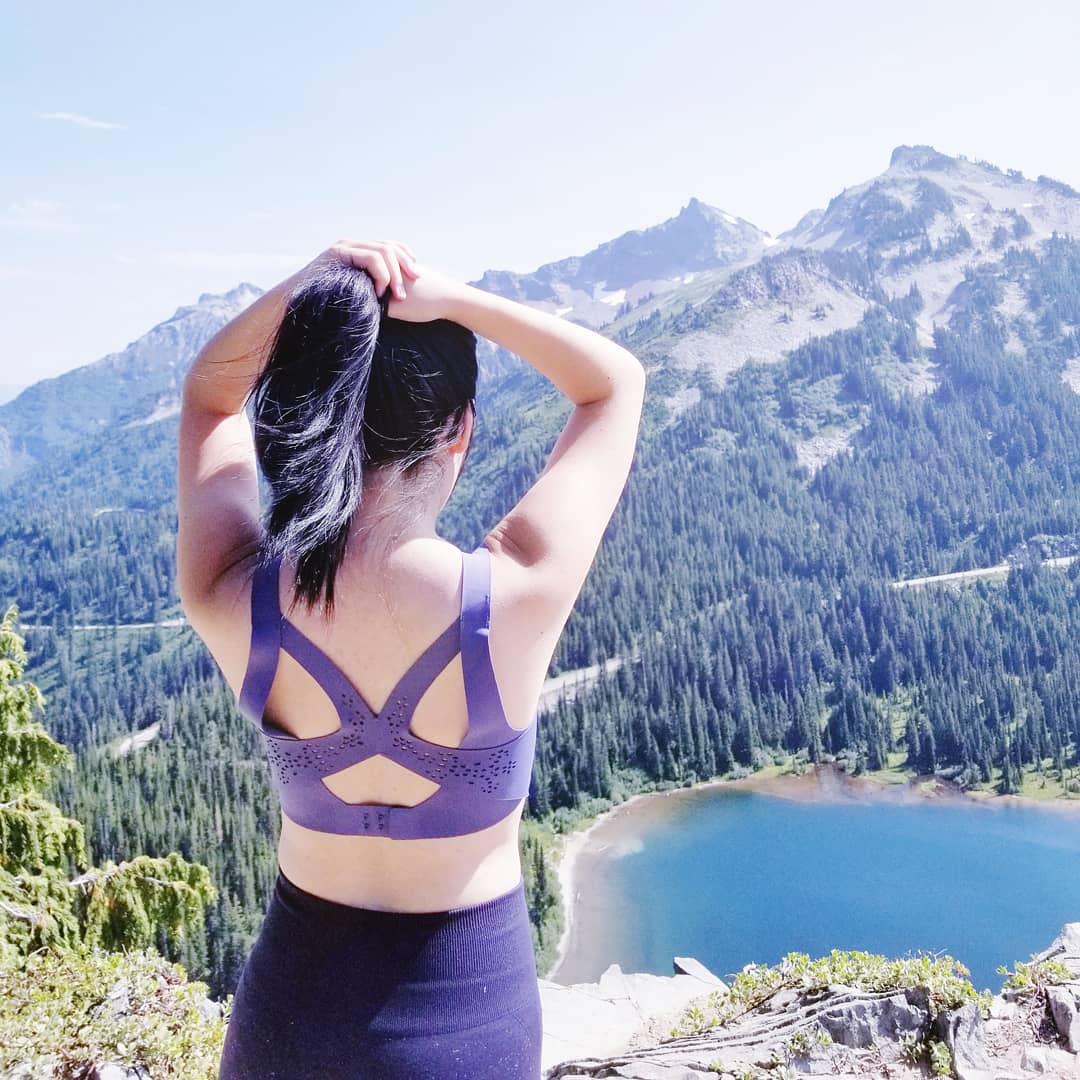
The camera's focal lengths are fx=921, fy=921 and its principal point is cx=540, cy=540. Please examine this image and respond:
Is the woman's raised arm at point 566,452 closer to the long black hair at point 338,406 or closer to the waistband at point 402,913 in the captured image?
the long black hair at point 338,406

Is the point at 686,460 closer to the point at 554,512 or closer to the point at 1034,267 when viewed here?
the point at 1034,267

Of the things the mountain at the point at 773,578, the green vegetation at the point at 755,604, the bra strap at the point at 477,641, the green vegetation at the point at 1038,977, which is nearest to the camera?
the bra strap at the point at 477,641

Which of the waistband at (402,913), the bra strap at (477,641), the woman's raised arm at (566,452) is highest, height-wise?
the woman's raised arm at (566,452)

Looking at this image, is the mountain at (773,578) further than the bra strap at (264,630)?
Yes

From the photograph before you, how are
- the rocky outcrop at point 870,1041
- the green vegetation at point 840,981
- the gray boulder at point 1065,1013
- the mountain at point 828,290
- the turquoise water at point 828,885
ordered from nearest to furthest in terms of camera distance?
the rocky outcrop at point 870,1041 → the gray boulder at point 1065,1013 → the green vegetation at point 840,981 → the turquoise water at point 828,885 → the mountain at point 828,290

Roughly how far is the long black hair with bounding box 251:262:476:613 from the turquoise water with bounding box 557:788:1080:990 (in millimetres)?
46127

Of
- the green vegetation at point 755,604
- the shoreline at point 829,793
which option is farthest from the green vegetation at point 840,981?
the shoreline at point 829,793

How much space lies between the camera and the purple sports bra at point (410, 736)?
1498mm

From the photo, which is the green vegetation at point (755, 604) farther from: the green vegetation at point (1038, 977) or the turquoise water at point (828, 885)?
the green vegetation at point (1038, 977)

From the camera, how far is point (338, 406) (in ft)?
5.15

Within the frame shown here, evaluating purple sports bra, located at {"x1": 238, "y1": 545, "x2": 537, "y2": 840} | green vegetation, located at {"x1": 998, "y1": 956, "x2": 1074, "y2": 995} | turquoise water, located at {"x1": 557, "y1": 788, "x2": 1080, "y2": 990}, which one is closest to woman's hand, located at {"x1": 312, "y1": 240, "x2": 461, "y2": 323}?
purple sports bra, located at {"x1": 238, "y1": 545, "x2": 537, "y2": 840}

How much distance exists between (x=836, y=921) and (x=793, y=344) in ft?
443

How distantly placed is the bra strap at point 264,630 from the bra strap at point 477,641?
33cm

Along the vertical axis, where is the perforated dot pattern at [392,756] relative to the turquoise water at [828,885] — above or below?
above
